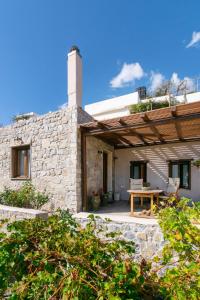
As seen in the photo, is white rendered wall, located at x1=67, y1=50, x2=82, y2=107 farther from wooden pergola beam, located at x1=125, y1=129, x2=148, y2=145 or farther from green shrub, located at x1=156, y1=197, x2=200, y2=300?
green shrub, located at x1=156, y1=197, x2=200, y2=300

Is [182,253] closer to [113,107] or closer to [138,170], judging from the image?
[138,170]

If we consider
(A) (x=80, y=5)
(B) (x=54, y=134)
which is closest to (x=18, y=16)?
(A) (x=80, y=5)

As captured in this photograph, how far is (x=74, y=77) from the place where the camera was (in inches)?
331

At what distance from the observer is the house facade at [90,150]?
7.10 meters

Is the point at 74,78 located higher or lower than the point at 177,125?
higher

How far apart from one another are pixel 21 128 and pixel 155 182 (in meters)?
7.18

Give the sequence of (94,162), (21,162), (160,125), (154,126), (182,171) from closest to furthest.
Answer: (154,126) → (160,125) → (94,162) → (21,162) → (182,171)

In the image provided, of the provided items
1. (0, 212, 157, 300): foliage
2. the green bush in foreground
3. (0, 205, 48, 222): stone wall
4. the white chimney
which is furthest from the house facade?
(0, 212, 157, 300): foliage

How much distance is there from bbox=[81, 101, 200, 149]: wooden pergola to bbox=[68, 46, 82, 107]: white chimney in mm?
1550

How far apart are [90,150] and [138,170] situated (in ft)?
12.8

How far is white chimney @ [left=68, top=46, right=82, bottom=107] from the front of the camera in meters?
8.19

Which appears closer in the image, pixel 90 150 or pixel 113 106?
pixel 90 150

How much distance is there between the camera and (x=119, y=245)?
193 cm

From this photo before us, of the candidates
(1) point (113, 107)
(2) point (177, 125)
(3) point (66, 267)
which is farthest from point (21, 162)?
(1) point (113, 107)
